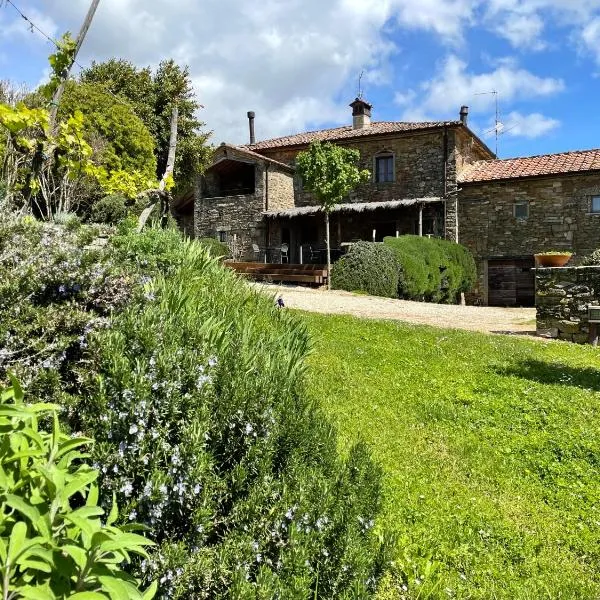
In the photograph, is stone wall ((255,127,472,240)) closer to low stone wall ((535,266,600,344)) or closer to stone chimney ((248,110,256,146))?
stone chimney ((248,110,256,146))

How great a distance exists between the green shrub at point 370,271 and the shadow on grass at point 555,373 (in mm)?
10225

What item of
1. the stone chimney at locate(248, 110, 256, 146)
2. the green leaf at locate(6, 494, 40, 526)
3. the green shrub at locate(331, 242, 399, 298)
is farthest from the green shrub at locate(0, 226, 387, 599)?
the stone chimney at locate(248, 110, 256, 146)

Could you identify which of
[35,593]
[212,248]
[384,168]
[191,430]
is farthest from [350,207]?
[35,593]

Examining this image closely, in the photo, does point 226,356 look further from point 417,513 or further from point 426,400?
point 426,400

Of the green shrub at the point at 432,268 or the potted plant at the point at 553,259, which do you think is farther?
the green shrub at the point at 432,268

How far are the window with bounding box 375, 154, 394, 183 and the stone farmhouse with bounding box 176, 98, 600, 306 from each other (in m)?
0.05

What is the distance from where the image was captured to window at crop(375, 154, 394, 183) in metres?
25.3

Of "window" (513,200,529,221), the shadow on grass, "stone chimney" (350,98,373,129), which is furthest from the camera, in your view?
"stone chimney" (350,98,373,129)

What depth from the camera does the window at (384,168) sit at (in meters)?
25.3

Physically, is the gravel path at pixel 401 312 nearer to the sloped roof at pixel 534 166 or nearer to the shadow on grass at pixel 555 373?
the shadow on grass at pixel 555 373

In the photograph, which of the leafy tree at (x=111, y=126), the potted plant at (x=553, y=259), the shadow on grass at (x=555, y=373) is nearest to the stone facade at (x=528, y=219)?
the potted plant at (x=553, y=259)

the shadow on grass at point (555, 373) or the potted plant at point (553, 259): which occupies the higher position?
the potted plant at point (553, 259)

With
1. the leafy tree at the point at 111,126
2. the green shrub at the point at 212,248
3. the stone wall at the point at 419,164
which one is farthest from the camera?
the stone wall at the point at 419,164

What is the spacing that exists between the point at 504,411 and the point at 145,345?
168 inches
